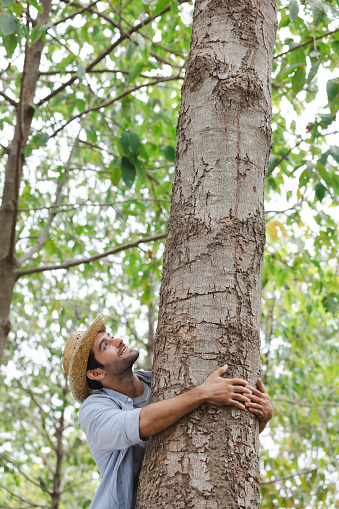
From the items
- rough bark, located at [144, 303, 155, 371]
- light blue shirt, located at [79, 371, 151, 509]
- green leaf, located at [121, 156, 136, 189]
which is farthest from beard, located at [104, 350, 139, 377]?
rough bark, located at [144, 303, 155, 371]

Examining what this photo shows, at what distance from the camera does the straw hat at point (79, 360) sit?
1.92 metres

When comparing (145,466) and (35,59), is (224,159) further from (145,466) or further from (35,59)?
(35,59)

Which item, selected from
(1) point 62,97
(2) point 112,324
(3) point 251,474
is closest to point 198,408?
(3) point 251,474

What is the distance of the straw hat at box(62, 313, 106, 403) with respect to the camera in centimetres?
192

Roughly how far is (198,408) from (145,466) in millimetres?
223

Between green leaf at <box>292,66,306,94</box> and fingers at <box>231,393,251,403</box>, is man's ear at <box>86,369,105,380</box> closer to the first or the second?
fingers at <box>231,393,251,403</box>

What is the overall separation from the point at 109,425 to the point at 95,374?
0.45 metres

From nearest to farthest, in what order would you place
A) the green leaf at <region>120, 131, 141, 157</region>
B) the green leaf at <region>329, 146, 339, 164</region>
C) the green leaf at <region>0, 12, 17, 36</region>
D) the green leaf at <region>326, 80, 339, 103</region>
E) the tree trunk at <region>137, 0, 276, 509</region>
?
the tree trunk at <region>137, 0, 276, 509</region> → the green leaf at <region>0, 12, 17, 36</region> → the green leaf at <region>326, 80, 339, 103</region> → the green leaf at <region>329, 146, 339, 164</region> → the green leaf at <region>120, 131, 141, 157</region>

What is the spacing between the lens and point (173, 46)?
14.1 ft

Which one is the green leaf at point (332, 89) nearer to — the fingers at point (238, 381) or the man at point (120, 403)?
the man at point (120, 403)

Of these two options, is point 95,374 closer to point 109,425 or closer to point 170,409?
point 109,425

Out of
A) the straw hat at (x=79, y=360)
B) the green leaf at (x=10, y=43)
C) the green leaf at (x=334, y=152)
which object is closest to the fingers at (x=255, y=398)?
the straw hat at (x=79, y=360)

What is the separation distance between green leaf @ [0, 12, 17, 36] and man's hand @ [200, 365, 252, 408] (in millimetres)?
1836

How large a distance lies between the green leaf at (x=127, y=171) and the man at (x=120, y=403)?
124 cm
